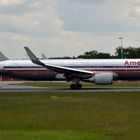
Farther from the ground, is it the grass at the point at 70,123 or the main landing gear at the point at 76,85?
the main landing gear at the point at 76,85

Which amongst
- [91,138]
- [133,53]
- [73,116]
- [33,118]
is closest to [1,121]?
[33,118]

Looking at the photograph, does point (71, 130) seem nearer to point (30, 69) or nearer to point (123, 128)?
point (123, 128)

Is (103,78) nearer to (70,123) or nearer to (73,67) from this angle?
(73,67)

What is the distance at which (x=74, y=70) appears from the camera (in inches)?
1922

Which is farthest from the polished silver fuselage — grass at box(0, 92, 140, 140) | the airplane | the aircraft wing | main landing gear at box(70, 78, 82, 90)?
grass at box(0, 92, 140, 140)

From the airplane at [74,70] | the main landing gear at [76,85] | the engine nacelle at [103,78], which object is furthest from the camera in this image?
the main landing gear at [76,85]

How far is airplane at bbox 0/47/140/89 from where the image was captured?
160 feet

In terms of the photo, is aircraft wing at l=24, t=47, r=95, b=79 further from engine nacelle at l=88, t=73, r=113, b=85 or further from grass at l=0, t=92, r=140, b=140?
grass at l=0, t=92, r=140, b=140

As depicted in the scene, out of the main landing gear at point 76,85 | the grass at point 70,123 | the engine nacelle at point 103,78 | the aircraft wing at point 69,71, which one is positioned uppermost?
the aircraft wing at point 69,71

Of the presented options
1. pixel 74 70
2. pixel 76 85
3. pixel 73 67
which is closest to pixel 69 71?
pixel 74 70

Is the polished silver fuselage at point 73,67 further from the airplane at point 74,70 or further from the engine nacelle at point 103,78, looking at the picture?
the engine nacelle at point 103,78

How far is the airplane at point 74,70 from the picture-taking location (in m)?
48.8

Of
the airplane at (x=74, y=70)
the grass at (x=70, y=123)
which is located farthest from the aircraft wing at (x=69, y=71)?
the grass at (x=70, y=123)

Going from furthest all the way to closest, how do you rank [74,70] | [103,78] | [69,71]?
[69,71]
[74,70]
[103,78]
